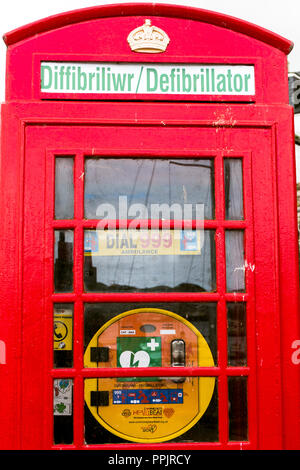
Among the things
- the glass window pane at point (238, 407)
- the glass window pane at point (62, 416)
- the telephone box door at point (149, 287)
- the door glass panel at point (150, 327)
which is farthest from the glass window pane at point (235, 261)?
the glass window pane at point (62, 416)

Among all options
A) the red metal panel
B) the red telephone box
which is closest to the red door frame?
the red telephone box

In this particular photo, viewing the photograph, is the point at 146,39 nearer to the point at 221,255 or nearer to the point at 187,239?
the point at 187,239

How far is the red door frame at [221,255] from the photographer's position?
6.29 ft

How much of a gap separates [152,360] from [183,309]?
0.25 m

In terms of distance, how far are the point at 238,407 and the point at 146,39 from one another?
160cm

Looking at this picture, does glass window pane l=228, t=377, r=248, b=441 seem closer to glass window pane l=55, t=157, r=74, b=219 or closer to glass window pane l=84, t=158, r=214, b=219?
glass window pane l=84, t=158, r=214, b=219

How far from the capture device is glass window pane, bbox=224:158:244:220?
2027 millimetres

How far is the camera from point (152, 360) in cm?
196

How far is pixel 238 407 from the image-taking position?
1.96m

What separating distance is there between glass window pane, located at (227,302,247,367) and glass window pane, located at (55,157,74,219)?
31.1 inches

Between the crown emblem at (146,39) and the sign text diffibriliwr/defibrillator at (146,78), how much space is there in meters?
0.07

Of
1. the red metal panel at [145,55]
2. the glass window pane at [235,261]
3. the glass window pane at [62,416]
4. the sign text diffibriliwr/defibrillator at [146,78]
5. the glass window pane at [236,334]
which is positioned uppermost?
the red metal panel at [145,55]

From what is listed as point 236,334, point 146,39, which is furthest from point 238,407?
point 146,39

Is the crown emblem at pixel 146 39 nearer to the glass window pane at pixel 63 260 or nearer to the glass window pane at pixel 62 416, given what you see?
the glass window pane at pixel 63 260
